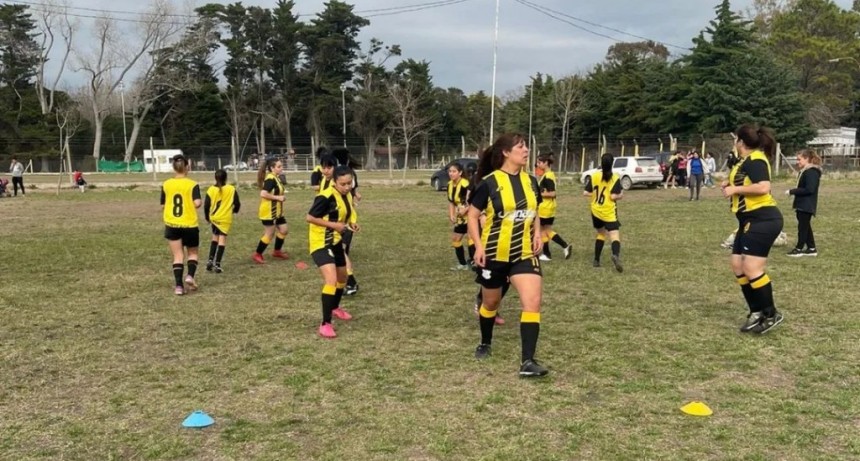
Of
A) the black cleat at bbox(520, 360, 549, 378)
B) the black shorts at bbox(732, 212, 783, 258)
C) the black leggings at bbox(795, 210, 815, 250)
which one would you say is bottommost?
the black cleat at bbox(520, 360, 549, 378)

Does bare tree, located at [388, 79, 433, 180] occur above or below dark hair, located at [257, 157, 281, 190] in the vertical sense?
above

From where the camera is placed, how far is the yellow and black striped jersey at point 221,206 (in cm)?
977

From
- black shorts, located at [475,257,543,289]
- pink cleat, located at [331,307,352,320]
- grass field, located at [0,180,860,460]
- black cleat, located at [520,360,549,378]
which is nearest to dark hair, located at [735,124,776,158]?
grass field, located at [0,180,860,460]

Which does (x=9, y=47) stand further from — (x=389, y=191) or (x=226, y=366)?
(x=226, y=366)

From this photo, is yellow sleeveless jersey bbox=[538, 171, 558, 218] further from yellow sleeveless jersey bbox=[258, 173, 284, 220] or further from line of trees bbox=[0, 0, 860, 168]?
line of trees bbox=[0, 0, 860, 168]

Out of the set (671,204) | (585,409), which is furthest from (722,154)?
(585,409)

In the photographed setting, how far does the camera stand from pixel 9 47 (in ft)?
231

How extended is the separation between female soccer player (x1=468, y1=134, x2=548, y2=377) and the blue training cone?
2.24 metres

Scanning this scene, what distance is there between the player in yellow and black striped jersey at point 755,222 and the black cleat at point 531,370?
2.45 metres

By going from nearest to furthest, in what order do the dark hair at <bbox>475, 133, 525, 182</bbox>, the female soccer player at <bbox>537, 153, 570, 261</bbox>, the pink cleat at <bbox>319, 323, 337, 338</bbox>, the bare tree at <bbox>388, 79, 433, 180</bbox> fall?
1. the dark hair at <bbox>475, 133, 525, 182</bbox>
2. the pink cleat at <bbox>319, 323, 337, 338</bbox>
3. the female soccer player at <bbox>537, 153, 570, 261</bbox>
4. the bare tree at <bbox>388, 79, 433, 180</bbox>

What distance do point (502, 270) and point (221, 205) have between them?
19.7 ft

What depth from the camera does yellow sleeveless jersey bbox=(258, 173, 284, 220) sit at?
10.1m

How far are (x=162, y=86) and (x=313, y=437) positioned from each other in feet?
240

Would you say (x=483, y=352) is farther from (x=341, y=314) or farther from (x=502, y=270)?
(x=341, y=314)
